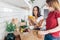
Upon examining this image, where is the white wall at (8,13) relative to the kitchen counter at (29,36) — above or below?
above

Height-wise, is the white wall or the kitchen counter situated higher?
the white wall

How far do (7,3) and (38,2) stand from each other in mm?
320

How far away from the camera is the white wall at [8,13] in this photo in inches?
48.3

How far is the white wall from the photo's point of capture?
1226 millimetres

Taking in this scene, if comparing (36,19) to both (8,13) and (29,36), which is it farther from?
(8,13)

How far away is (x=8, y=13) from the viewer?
1.25m

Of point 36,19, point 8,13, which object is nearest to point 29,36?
point 36,19

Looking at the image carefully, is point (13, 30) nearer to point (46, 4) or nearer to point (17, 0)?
point (17, 0)

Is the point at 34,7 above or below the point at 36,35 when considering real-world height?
above

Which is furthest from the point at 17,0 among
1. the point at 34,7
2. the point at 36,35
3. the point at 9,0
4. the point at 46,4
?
the point at 36,35

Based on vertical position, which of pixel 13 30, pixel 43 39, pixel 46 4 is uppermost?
pixel 46 4

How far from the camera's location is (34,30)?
1.29 metres

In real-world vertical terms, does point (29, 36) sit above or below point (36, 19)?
below

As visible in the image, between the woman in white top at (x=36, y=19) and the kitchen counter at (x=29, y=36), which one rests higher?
the woman in white top at (x=36, y=19)
